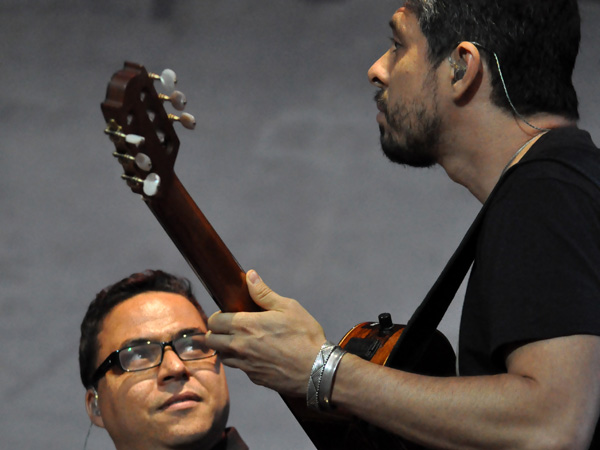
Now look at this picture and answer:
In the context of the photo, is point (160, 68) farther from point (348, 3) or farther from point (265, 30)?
point (348, 3)

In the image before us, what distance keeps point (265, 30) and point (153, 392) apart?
180 cm

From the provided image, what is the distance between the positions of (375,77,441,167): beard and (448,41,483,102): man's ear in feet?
0.15

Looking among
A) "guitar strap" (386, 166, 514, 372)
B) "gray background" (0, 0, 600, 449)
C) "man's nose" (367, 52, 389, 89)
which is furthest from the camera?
"gray background" (0, 0, 600, 449)

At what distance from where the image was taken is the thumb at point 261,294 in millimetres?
1555

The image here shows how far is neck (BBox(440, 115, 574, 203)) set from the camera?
5.27 ft

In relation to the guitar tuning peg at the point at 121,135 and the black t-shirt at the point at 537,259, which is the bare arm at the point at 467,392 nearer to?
the black t-shirt at the point at 537,259

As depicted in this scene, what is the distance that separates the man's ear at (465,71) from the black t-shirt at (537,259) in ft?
0.80

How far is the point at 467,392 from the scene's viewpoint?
1.30 metres

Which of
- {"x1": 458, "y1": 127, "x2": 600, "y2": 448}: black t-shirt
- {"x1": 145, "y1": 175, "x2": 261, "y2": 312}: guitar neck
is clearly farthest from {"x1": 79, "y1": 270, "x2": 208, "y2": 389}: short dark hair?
{"x1": 458, "y1": 127, "x2": 600, "y2": 448}: black t-shirt

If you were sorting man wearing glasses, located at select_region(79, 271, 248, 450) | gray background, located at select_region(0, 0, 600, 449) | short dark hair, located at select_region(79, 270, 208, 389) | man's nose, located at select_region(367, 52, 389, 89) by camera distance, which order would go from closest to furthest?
1. man's nose, located at select_region(367, 52, 389, 89)
2. man wearing glasses, located at select_region(79, 271, 248, 450)
3. short dark hair, located at select_region(79, 270, 208, 389)
4. gray background, located at select_region(0, 0, 600, 449)

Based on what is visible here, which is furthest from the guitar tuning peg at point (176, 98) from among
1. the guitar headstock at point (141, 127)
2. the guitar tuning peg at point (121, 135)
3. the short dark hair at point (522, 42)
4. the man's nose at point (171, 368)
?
the man's nose at point (171, 368)

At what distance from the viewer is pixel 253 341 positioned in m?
1.48

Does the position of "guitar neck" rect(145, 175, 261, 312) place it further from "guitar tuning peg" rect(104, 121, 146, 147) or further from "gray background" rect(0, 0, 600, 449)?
"gray background" rect(0, 0, 600, 449)

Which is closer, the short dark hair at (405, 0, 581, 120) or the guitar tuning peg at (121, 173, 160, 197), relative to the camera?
the guitar tuning peg at (121, 173, 160, 197)
